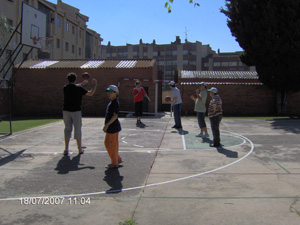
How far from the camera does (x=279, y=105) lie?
18.6m

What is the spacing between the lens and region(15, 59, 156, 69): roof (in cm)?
1882

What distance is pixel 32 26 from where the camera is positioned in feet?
32.9

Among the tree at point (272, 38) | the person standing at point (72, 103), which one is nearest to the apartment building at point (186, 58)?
the tree at point (272, 38)

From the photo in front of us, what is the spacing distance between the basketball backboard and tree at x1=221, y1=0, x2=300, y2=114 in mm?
11663

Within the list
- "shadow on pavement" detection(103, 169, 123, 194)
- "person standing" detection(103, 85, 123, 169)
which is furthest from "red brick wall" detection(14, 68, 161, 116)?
"shadow on pavement" detection(103, 169, 123, 194)

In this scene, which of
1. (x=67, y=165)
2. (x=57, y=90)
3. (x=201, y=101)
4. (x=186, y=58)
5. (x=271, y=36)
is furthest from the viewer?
(x=186, y=58)

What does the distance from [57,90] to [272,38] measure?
13092mm

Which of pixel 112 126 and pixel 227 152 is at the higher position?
pixel 112 126

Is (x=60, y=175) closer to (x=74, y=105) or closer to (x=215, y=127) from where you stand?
(x=74, y=105)

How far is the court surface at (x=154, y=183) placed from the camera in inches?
148

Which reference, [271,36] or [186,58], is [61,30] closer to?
[271,36]
